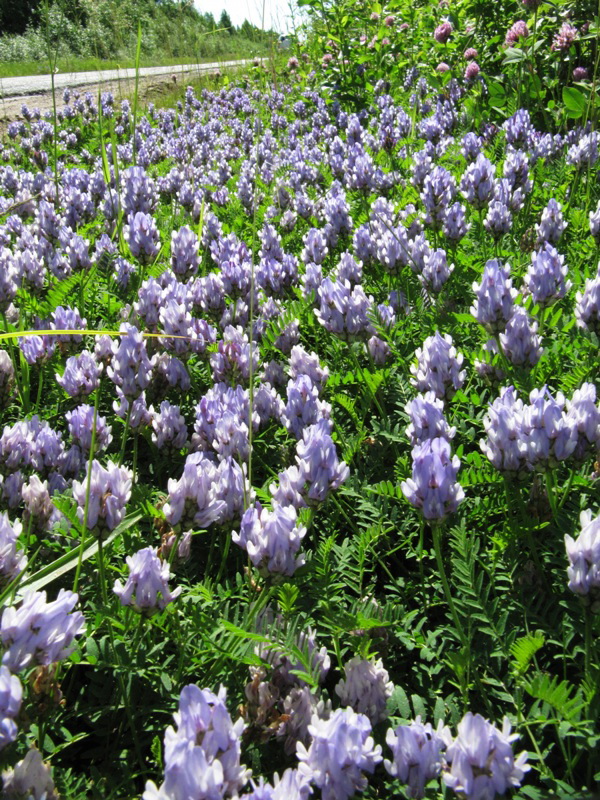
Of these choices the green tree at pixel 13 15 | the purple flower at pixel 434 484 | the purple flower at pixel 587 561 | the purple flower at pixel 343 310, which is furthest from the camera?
the green tree at pixel 13 15

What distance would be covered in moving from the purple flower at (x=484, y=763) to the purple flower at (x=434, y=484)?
0.61 m

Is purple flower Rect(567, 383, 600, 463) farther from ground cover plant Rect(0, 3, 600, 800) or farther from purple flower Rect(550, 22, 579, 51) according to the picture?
purple flower Rect(550, 22, 579, 51)

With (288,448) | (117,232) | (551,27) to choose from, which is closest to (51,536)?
(288,448)

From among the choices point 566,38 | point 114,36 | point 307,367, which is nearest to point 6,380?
point 307,367

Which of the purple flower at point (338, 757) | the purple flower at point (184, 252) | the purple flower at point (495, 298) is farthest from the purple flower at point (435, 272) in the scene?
the purple flower at point (338, 757)

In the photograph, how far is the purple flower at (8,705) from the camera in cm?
125

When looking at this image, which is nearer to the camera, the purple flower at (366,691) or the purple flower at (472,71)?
the purple flower at (366,691)

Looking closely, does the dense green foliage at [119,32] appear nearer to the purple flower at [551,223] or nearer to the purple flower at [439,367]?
the purple flower at [551,223]

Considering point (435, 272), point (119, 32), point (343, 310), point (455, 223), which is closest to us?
point (343, 310)

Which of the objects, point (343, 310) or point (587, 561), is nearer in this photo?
point (587, 561)

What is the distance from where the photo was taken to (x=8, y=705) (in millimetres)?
1249

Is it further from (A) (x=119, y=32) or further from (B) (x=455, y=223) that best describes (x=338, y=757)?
(A) (x=119, y=32)

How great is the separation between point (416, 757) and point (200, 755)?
52cm

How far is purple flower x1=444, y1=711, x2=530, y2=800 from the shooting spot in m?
1.30
